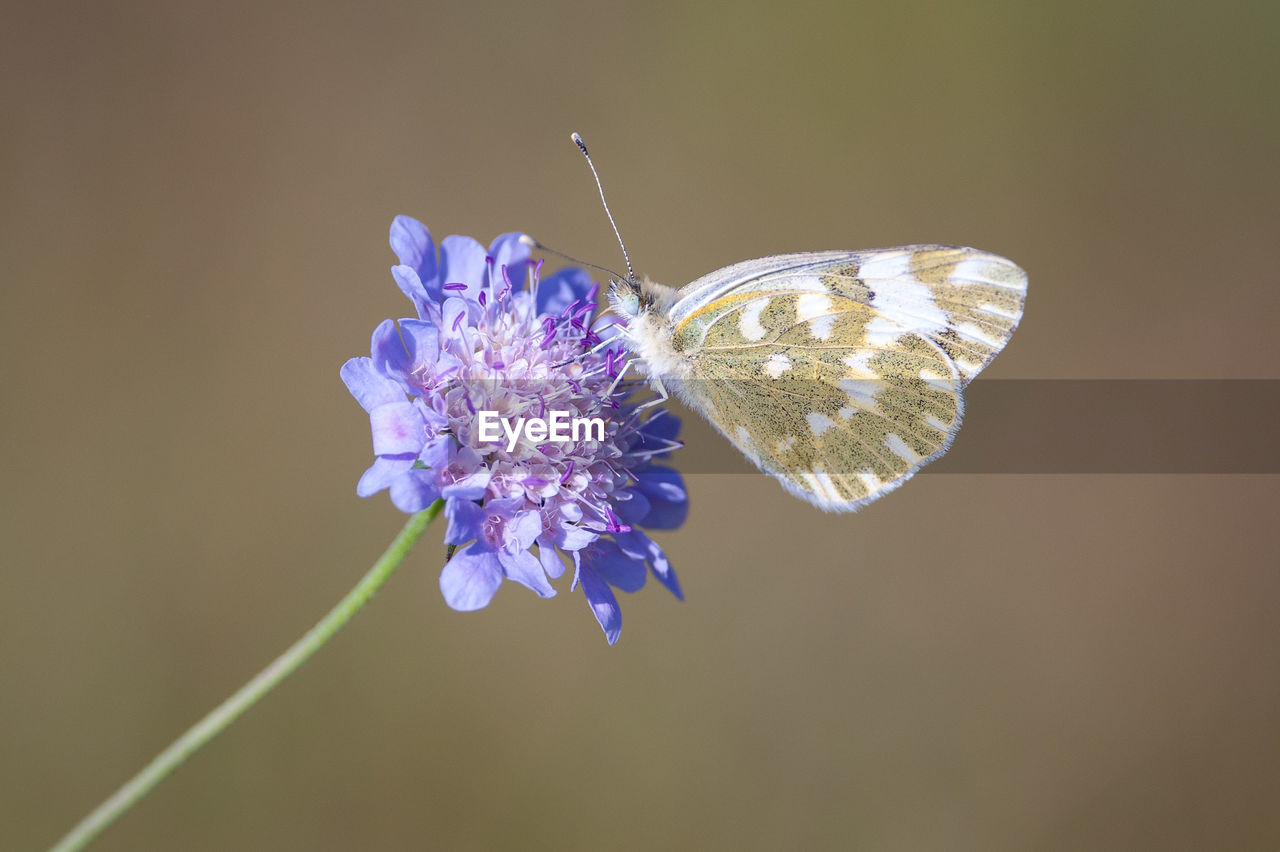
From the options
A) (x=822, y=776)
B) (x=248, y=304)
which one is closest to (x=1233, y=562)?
(x=822, y=776)

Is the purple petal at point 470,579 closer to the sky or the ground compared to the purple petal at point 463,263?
closer to the ground

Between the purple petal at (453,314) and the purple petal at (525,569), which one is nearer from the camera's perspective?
the purple petal at (525,569)

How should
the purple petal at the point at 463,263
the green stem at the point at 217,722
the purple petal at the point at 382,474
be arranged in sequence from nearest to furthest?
the green stem at the point at 217,722, the purple petal at the point at 382,474, the purple petal at the point at 463,263

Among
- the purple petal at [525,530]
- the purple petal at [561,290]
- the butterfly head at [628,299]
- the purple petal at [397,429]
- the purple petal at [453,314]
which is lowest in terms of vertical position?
the purple petal at [525,530]

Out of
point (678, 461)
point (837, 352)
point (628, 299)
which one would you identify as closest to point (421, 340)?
point (628, 299)

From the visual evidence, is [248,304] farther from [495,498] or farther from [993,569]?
[993,569]

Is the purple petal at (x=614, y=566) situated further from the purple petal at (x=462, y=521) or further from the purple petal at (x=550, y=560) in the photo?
the purple petal at (x=462, y=521)

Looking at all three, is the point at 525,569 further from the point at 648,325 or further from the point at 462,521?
the point at 648,325

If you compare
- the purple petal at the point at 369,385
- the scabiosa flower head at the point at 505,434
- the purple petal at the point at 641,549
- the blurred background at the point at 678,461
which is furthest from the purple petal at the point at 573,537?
the blurred background at the point at 678,461
